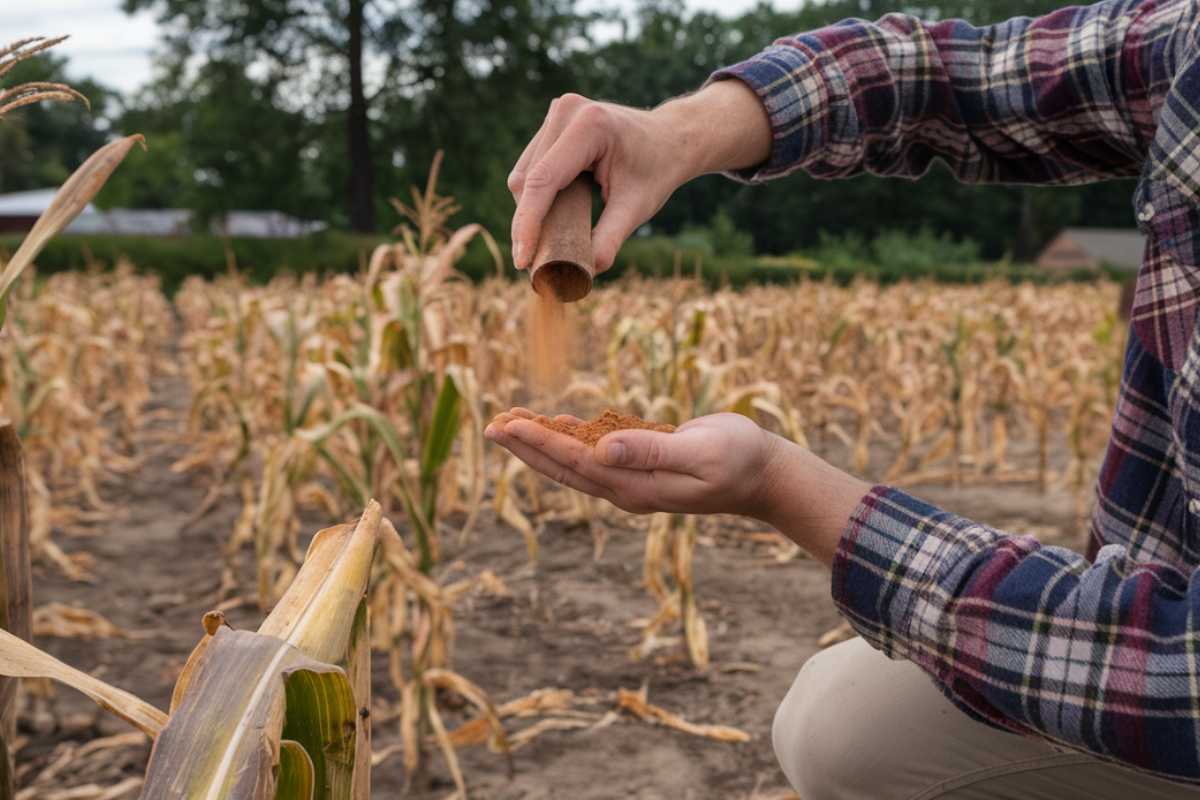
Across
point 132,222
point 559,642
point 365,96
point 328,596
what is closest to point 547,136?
point 328,596

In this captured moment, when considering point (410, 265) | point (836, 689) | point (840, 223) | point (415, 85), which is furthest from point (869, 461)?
point (840, 223)

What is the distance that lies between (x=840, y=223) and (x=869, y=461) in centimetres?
3534

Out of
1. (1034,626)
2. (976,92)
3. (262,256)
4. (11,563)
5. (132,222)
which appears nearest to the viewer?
(1034,626)

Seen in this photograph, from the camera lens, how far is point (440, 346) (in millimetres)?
2740

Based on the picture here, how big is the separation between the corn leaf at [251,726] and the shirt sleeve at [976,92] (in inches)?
40.4

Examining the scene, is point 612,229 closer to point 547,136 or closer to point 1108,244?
point 547,136

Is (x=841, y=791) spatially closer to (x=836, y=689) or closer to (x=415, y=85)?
(x=836, y=689)

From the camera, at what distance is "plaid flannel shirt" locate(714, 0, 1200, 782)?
38.6 inches

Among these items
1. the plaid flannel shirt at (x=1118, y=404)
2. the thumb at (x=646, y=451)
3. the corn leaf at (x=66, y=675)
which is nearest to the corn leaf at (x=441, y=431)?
the plaid flannel shirt at (x=1118, y=404)

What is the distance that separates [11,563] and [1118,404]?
138 cm

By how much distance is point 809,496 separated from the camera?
1146 mm

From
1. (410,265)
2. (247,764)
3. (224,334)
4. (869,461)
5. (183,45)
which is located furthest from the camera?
(183,45)

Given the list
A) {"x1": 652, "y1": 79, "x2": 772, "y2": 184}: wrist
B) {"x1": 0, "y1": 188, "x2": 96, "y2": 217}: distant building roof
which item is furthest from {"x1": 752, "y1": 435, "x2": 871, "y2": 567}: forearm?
{"x1": 0, "y1": 188, "x2": 96, "y2": 217}: distant building roof

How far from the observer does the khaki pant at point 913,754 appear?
147 centimetres
